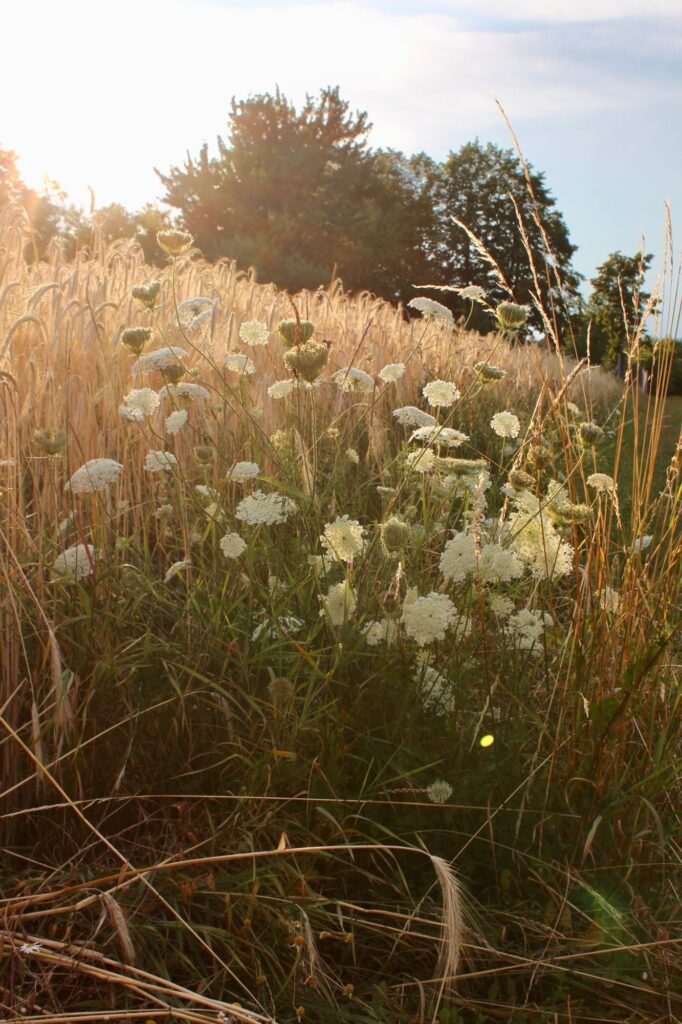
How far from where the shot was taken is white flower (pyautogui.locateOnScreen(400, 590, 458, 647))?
1661 millimetres

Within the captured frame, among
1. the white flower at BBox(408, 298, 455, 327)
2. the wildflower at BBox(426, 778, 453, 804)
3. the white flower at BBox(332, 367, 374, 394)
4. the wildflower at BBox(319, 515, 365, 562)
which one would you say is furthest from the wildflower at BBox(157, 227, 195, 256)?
the wildflower at BBox(426, 778, 453, 804)

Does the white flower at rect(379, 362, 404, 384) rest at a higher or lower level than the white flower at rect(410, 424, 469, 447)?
higher

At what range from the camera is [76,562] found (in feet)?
6.50

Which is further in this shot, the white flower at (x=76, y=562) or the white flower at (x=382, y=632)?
the white flower at (x=76, y=562)

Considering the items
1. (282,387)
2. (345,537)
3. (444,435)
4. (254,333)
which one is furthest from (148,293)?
(345,537)

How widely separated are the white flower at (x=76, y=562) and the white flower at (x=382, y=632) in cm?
66

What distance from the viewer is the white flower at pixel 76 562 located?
1.97m

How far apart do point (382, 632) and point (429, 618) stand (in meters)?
0.15

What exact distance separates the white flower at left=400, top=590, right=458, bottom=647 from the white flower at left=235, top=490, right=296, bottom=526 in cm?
45

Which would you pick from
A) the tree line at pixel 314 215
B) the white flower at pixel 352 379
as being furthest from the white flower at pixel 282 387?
the tree line at pixel 314 215

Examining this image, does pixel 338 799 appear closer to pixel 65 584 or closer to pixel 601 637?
pixel 601 637

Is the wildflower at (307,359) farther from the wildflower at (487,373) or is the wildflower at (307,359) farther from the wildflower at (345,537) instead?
the wildflower at (487,373)

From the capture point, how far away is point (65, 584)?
2.08 m

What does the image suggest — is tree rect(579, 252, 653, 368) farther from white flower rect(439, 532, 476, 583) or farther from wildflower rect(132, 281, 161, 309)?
wildflower rect(132, 281, 161, 309)
